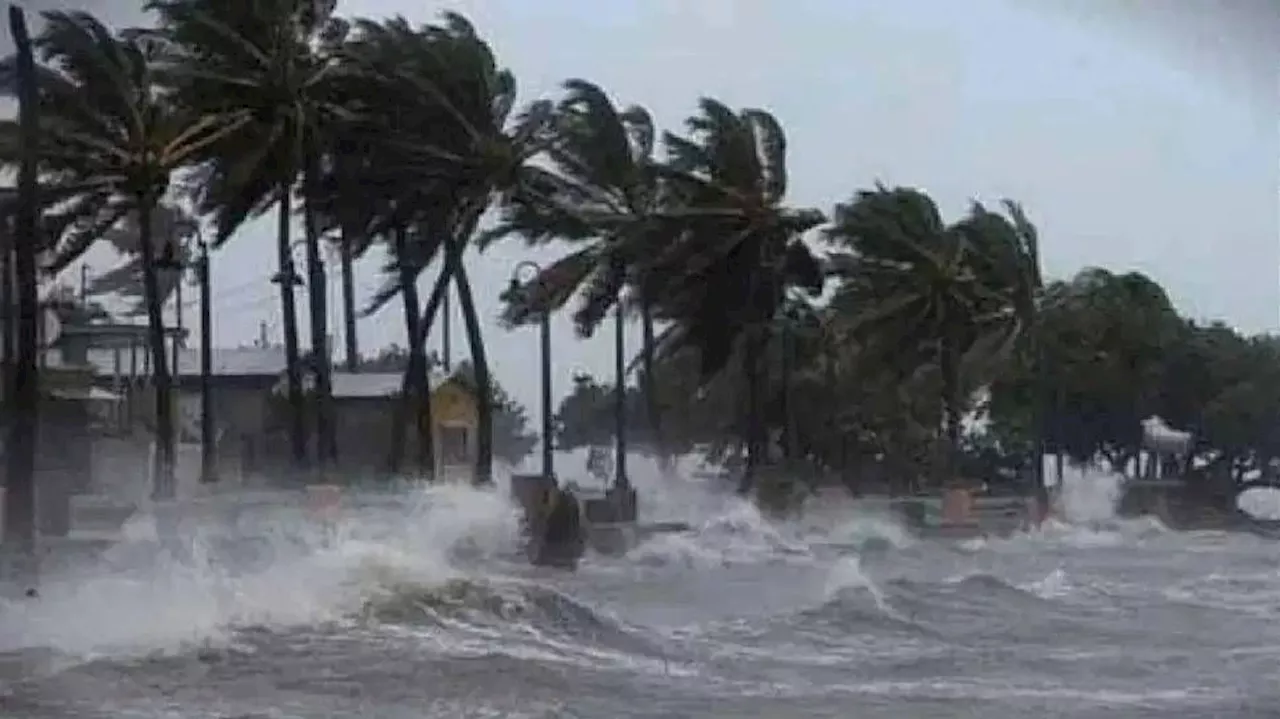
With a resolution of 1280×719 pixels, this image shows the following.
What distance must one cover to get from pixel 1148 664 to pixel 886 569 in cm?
216

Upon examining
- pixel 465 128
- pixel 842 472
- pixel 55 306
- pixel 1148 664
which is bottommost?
pixel 1148 664

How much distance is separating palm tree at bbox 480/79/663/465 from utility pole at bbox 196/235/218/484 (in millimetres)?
915

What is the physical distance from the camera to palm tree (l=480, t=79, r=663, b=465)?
7328 mm

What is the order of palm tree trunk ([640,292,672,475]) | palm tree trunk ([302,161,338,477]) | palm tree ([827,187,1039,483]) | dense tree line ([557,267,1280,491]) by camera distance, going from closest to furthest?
palm tree trunk ([302,161,338,477]), palm tree trunk ([640,292,672,475]), palm tree ([827,187,1039,483]), dense tree line ([557,267,1280,491])

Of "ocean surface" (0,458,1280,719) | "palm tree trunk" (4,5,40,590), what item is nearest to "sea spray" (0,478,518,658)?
"ocean surface" (0,458,1280,719)

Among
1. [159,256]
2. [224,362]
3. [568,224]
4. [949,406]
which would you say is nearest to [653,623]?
[568,224]

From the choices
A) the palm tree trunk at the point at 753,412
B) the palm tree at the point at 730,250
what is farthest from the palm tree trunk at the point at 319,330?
the palm tree trunk at the point at 753,412

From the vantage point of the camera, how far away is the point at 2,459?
661 centimetres

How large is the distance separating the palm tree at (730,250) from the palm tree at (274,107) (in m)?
1.23

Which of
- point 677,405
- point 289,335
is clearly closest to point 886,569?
point 677,405

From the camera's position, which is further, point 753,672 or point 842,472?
point 842,472

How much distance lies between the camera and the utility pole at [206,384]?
23.4 feet

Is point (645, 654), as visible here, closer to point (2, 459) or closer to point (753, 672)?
point (753, 672)

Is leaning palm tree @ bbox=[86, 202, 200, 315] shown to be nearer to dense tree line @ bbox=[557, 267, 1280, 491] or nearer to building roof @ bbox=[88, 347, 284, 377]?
building roof @ bbox=[88, 347, 284, 377]
